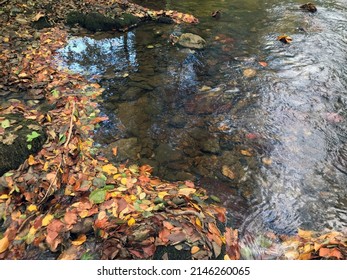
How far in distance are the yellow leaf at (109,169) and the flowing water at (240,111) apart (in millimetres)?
268

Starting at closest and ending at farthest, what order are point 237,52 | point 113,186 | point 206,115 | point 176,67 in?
point 113,186
point 206,115
point 176,67
point 237,52

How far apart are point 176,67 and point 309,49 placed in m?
4.15

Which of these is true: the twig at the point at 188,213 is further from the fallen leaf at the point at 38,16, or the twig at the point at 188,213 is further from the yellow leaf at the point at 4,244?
the fallen leaf at the point at 38,16

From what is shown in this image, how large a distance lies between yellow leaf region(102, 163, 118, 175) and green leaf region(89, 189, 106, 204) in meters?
0.49

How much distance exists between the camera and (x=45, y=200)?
3824mm

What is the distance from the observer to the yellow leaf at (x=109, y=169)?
173 inches

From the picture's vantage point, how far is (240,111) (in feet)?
19.8

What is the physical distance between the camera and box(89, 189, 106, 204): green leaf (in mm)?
3791

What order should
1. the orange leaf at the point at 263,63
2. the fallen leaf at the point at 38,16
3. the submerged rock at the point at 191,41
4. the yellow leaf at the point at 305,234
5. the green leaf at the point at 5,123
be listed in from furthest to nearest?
the fallen leaf at the point at 38,16, the submerged rock at the point at 191,41, the orange leaf at the point at 263,63, the green leaf at the point at 5,123, the yellow leaf at the point at 305,234

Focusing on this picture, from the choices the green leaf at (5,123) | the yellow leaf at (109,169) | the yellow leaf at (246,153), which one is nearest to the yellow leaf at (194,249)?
the yellow leaf at (109,169)

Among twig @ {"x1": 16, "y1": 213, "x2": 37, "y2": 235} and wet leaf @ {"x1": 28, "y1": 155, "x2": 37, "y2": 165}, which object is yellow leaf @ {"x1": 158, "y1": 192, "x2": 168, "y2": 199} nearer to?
twig @ {"x1": 16, "y1": 213, "x2": 37, "y2": 235}

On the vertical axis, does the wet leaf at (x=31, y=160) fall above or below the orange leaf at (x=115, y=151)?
above

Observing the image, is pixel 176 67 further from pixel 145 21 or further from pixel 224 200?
pixel 224 200

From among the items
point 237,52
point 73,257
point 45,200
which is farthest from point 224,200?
point 237,52
